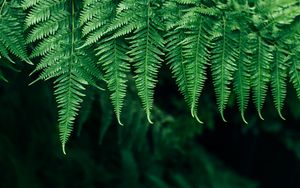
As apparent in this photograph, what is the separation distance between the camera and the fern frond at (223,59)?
1.33 m

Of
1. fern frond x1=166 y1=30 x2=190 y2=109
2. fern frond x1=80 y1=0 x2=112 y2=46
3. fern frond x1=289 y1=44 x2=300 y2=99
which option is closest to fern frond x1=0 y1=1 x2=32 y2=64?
fern frond x1=80 y1=0 x2=112 y2=46

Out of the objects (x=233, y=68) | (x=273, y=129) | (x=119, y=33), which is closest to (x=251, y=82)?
(x=233, y=68)

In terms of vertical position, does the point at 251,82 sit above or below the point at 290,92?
above

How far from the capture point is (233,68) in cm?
135

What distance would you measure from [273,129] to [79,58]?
104 inches

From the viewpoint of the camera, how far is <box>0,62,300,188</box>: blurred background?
234 centimetres

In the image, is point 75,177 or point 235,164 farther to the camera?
point 235,164

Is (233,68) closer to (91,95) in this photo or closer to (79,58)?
(79,58)

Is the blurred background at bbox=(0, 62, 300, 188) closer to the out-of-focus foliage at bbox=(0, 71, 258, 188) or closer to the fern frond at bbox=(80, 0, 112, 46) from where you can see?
the out-of-focus foliage at bbox=(0, 71, 258, 188)

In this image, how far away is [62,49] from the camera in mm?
1319

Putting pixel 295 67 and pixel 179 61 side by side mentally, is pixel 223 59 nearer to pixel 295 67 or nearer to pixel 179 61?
pixel 179 61

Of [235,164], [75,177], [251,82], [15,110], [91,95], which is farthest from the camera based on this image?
[235,164]

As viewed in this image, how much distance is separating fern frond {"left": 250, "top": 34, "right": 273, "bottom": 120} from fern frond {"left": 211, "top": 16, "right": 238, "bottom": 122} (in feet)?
0.22

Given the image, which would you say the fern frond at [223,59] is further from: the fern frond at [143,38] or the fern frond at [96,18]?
the fern frond at [96,18]
